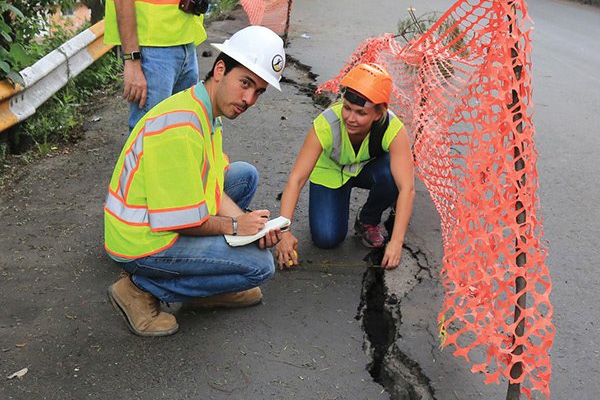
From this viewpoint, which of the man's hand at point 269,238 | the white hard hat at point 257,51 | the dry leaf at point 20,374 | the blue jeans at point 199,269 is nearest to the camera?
the dry leaf at point 20,374

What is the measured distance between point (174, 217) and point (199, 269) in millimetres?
301

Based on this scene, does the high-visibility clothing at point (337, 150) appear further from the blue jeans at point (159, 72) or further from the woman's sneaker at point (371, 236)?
the blue jeans at point (159, 72)

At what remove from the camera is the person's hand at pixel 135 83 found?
12.5 feet

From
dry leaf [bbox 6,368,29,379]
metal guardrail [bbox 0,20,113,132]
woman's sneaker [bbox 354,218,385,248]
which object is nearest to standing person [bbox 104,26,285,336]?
dry leaf [bbox 6,368,29,379]

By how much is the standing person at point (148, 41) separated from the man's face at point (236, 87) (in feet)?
3.23

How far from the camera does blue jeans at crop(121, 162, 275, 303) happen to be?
3021 millimetres

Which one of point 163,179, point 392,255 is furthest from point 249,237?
point 392,255

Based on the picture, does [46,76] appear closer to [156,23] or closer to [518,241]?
[156,23]

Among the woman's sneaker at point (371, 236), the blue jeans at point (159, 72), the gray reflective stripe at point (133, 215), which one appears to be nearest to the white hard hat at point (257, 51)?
the gray reflective stripe at point (133, 215)

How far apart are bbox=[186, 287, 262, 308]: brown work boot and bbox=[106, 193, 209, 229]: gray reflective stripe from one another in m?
0.54

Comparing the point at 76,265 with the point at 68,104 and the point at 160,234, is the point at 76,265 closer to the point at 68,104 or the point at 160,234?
the point at 160,234

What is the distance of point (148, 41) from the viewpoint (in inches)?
152

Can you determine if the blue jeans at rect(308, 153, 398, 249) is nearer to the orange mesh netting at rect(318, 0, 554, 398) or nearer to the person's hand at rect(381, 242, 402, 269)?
the person's hand at rect(381, 242, 402, 269)

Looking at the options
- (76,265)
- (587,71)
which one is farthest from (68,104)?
(587,71)
